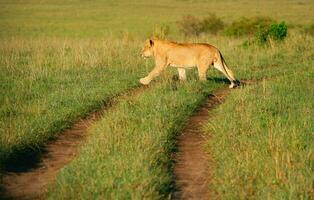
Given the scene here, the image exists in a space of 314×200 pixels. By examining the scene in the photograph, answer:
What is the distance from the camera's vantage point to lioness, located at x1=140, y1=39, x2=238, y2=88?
42.4 feet

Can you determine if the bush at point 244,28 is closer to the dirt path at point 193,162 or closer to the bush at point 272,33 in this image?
the bush at point 272,33

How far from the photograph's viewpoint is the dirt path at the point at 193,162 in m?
6.32

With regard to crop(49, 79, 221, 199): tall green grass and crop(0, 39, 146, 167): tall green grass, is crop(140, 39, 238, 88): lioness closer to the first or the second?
crop(0, 39, 146, 167): tall green grass

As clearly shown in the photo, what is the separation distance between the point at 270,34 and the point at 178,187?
1589cm

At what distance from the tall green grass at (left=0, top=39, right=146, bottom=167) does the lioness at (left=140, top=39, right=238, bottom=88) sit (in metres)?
0.75

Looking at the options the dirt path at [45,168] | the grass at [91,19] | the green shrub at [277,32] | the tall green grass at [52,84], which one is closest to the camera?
the dirt path at [45,168]

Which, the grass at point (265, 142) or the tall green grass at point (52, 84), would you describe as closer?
the grass at point (265, 142)

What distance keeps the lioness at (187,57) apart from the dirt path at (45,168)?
4.24m

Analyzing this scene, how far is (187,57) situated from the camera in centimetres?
1305

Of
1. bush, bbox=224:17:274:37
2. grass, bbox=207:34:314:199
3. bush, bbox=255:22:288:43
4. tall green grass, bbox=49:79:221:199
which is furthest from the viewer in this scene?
bush, bbox=224:17:274:37

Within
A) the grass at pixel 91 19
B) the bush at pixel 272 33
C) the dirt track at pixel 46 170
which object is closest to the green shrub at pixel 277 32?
the bush at pixel 272 33

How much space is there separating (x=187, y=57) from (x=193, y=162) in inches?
233

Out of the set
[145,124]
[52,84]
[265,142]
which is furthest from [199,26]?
[265,142]

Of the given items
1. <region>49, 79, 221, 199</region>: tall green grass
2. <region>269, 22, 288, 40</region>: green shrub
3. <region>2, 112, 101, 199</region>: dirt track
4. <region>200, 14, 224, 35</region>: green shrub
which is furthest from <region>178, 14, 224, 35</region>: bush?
<region>2, 112, 101, 199</region>: dirt track
